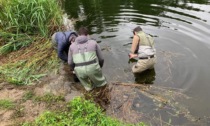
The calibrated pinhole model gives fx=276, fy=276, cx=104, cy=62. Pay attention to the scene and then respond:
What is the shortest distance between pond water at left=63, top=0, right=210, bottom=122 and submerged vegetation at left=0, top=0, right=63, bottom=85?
1.73m

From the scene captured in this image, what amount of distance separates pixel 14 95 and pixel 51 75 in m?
1.13

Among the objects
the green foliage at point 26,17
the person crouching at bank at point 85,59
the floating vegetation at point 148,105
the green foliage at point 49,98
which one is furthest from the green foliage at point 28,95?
the green foliage at point 26,17

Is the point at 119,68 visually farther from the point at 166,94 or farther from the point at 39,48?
A: the point at 39,48

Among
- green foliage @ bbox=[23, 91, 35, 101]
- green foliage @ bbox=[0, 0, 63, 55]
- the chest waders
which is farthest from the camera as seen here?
green foliage @ bbox=[0, 0, 63, 55]

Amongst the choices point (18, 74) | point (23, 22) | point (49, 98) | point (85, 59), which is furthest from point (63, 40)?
point (23, 22)

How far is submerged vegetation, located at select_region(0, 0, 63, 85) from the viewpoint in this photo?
291 inches

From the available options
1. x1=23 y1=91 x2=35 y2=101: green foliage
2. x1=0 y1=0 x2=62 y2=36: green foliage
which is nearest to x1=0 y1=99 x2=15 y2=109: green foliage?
x1=23 y1=91 x2=35 y2=101: green foliage

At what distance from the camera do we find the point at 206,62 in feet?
25.7

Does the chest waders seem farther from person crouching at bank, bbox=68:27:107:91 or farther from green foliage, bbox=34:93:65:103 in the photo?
green foliage, bbox=34:93:65:103

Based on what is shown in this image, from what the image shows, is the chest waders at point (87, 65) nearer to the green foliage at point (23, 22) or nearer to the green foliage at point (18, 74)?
the green foliage at point (18, 74)

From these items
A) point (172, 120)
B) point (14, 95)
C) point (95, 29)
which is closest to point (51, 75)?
point (14, 95)

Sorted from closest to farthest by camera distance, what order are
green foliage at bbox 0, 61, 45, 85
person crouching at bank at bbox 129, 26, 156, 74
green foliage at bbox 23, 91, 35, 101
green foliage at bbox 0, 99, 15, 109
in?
1. green foliage at bbox 0, 99, 15, 109
2. green foliage at bbox 23, 91, 35, 101
3. green foliage at bbox 0, 61, 45, 85
4. person crouching at bank at bbox 129, 26, 156, 74

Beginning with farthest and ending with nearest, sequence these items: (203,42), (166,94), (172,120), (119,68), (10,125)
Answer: (203,42)
(119,68)
(166,94)
(172,120)
(10,125)

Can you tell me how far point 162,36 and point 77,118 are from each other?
5566 millimetres
